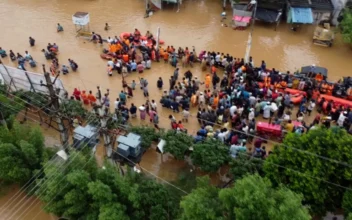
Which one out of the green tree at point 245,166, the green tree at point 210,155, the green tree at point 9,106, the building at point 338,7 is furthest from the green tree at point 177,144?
the building at point 338,7

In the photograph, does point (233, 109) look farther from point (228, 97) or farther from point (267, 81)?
point (267, 81)

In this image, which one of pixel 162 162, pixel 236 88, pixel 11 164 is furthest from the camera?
pixel 236 88

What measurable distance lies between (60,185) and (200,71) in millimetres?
10777

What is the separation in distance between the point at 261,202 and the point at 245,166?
11.4ft

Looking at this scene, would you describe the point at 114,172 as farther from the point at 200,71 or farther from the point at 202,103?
the point at 200,71

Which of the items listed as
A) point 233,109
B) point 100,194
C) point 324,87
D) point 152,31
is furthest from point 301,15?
point 100,194

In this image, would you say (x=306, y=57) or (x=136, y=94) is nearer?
(x=136, y=94)

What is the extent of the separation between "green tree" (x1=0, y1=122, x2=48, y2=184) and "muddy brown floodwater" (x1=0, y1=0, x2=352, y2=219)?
4.70 metres

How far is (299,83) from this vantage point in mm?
17844

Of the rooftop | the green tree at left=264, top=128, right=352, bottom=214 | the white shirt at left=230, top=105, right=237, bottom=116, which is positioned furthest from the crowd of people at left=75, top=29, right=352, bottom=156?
the rooftop

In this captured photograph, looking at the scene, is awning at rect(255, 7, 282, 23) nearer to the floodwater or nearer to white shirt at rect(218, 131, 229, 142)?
white shirt at rect(218, 131, 229, 142)

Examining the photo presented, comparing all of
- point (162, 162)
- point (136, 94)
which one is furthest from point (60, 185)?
point (136, 94)

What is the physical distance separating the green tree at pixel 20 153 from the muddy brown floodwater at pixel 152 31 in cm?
470

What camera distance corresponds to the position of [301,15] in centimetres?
2278
